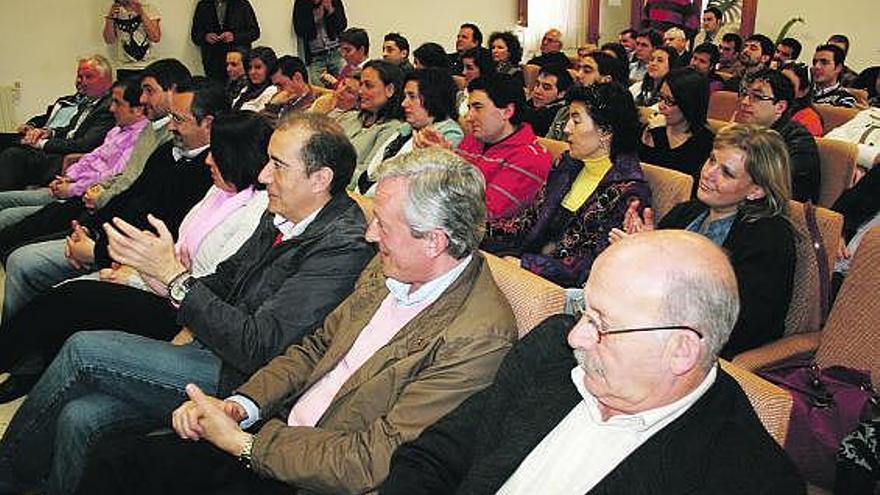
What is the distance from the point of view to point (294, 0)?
28.0 ft

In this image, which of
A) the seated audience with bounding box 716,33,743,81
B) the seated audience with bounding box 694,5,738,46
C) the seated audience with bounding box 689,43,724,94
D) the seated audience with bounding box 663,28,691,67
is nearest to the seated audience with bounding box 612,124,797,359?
the seated audience with bounding box 689,43,724,94

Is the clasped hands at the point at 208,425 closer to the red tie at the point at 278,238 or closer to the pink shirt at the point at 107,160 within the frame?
the red tie at the point at 278,238

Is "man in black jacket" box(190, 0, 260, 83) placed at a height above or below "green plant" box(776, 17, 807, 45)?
above

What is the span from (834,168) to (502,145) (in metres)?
1.46

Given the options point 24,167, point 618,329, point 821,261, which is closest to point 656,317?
point 618,329

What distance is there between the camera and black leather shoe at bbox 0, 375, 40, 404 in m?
2.82

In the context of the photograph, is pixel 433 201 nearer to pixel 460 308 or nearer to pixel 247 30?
pixel 460 308

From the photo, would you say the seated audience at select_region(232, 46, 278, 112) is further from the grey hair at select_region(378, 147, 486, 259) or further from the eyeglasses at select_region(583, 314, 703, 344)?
the eyeglasses at select_region(583, 314, 703, 344)

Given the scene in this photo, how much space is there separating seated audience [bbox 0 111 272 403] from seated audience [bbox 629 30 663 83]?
16.5 feet

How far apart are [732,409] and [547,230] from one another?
185cm

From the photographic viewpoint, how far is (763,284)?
2.33 meters

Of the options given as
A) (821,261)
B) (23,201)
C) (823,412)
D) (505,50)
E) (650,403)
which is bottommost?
(23,201)

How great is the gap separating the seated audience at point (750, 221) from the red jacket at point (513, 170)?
643mm

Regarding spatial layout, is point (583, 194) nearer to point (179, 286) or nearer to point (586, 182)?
point (586, 182)
